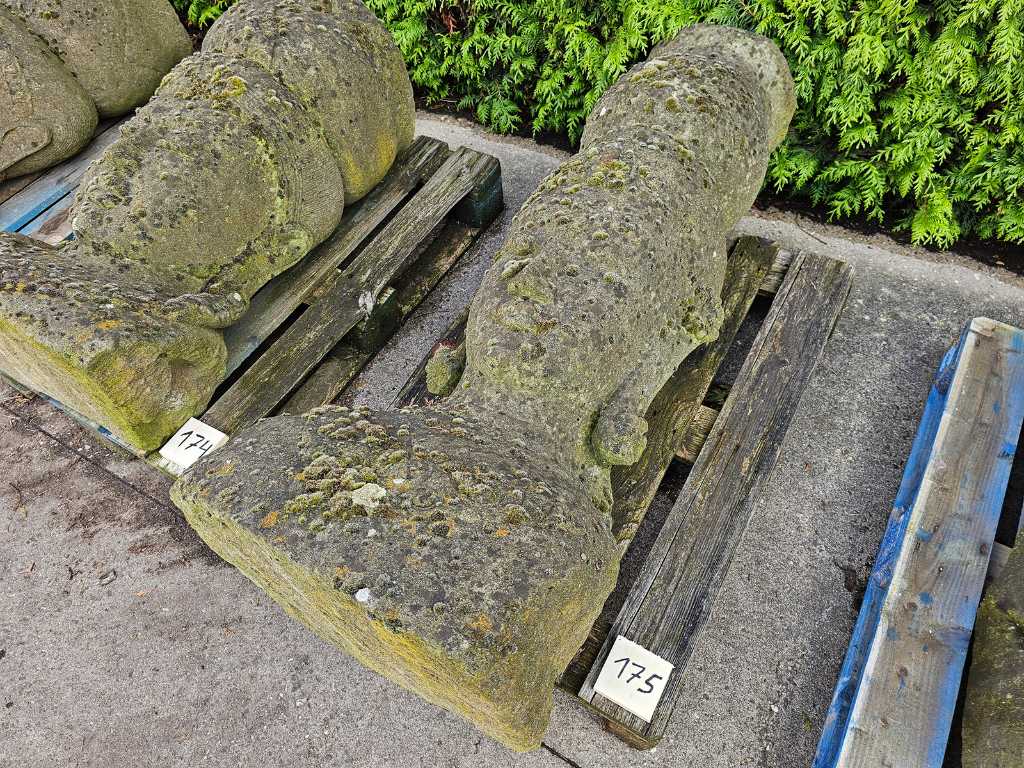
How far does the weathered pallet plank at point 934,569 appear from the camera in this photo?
170cm

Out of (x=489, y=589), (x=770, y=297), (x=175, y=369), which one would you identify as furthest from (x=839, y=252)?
(x=175, y=369)

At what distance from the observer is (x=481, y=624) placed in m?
1.24

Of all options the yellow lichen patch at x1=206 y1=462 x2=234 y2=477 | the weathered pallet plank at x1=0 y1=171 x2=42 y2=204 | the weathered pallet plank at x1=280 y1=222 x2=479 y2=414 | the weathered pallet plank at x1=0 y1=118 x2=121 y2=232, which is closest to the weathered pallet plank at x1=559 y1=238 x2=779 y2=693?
the yellow lichen patch at x1=206 y1=462 x2=234 y2=477

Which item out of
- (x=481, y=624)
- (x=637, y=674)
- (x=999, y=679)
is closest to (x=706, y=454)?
(x=637, y=674)

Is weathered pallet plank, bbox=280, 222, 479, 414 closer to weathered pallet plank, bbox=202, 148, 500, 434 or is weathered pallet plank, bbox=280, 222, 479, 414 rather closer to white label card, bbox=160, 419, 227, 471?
weathered pallet plank, bbox=202, 148, 500, 434

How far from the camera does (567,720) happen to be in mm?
1993

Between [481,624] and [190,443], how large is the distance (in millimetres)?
1392

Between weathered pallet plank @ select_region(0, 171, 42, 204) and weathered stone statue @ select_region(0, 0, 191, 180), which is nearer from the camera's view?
weathered stone statue @ select_region(0, 0, 191, 180)

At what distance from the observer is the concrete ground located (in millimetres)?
1983

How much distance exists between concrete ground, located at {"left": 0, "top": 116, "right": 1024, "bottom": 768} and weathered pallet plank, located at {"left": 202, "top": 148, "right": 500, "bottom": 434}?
292 mm

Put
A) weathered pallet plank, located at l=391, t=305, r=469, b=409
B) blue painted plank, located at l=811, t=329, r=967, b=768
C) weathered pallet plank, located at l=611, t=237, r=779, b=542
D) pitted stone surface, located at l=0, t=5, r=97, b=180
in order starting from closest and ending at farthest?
1. blue painted plank, located at l=811, t=329, r=967, b=768
2. weathered pallet plank, located at l=611, t=237, r=779, b=542
3. weathered pallet plank, located at l=391, t=305, r=469, b=409
4. pitted stone surface, located at l=0, t=5, r=97, b=180

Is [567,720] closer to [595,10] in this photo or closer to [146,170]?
[146,170]

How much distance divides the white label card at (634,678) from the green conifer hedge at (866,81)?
7.28 feet

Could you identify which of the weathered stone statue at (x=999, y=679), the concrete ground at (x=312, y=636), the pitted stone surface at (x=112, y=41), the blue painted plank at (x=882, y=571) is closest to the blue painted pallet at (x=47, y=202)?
the pitted stone surface at (x=112, y=41)
